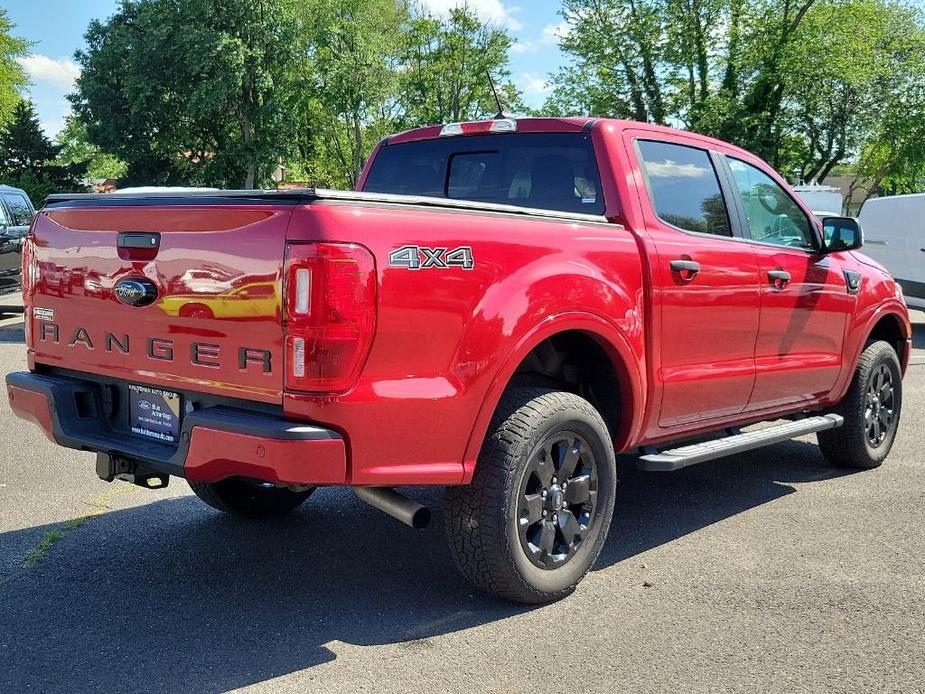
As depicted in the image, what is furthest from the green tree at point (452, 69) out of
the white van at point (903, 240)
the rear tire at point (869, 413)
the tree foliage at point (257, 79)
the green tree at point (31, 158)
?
the rear tire at point (869, 413)

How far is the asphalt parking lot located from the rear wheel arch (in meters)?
0.66

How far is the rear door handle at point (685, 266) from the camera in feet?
13.9

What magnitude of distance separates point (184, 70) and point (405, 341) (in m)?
40.8

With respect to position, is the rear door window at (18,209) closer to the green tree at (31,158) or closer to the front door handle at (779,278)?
the front door handle at (779,278)

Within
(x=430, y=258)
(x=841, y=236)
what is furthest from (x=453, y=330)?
(x=841, y=236)

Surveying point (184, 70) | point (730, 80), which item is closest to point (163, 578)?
point (730, 80)

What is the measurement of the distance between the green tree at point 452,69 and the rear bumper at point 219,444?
3868 cm

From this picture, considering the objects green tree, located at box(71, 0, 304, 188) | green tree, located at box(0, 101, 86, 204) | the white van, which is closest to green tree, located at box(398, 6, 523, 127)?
green tree, located at box(71, 0, 304, 188)

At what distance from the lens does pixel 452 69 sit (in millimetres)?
42062

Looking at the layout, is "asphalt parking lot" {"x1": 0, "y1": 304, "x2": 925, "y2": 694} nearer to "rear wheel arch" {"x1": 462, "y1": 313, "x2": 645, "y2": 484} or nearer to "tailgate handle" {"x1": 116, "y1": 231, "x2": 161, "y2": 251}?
"rear wheel arch" {"x1": 462, "y1": 313, "x2": 645, "y2": 484}

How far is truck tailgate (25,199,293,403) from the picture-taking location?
3.07 metres

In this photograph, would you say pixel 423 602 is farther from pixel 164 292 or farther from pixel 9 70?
pixel 9 70

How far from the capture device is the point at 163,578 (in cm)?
396

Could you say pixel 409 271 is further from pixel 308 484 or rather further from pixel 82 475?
pixel 82 475
